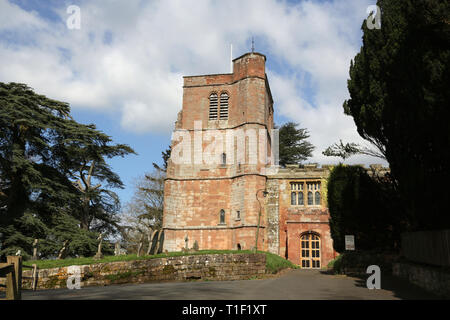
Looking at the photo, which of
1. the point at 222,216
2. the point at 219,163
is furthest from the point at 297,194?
the point at 219,163

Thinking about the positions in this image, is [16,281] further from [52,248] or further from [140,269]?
[52,248]

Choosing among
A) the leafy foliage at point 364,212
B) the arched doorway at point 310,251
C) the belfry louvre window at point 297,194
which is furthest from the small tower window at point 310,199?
the leafy foliage at point 364,212

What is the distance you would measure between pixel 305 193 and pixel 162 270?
13.3m

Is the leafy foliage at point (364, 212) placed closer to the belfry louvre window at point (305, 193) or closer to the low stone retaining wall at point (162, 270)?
the low stone retaining wall at point (162, 270)

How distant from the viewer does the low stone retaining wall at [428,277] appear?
27.2 feet

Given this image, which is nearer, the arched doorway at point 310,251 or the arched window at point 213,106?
the arched doorway at point 310,251

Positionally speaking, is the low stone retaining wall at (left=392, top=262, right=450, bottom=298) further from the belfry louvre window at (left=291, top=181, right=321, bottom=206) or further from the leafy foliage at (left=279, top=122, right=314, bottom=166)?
the leafy foliage at (left=279, top=122, right=314, bottom=166)

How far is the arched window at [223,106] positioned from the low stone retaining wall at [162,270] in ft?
47.2

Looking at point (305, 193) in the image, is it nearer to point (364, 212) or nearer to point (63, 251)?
point (364, 212)

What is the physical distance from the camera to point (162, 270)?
1520 cm

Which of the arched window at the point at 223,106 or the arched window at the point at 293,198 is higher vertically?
the arched window at the point at 223,106

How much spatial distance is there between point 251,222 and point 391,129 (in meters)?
14.9

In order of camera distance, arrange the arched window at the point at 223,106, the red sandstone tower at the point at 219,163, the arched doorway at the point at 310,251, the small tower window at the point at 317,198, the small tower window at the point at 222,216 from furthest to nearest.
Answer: the arched window at the point at 223,106
the small tower window at the point at 222,216
the red sandstone tower at the point at 219,163
the small tower window at the point at 317,198
the arched doorway at the point at 310,251

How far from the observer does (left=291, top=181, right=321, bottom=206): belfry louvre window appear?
25578mm
